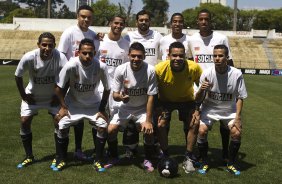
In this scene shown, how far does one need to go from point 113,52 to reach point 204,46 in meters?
1.74

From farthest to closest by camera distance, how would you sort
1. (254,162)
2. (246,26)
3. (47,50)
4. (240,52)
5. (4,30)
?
1. (246,26)
2. (4,30)
3. (240,52)
4. (254,162)
5. (47,50)

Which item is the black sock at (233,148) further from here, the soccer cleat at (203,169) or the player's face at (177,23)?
the player's face at (177,23)

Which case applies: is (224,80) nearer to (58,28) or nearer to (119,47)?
(119,47)

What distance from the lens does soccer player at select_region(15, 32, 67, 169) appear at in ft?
19.6

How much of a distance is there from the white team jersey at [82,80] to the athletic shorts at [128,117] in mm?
441

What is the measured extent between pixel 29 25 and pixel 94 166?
56363mm

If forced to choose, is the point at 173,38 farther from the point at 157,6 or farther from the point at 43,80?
the point at 157,6

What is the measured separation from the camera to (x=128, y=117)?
6215mm

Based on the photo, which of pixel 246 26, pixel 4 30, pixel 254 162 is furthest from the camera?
pixel 246 26

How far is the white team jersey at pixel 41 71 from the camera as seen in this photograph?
6.00 meters

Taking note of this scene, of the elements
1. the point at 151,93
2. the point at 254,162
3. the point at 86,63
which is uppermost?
the point at 86,63

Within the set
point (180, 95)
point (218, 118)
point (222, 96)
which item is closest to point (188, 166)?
point (218, 118)

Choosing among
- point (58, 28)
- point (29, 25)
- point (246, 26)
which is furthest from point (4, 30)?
point (246, 26)

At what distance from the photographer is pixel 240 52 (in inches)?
2025
